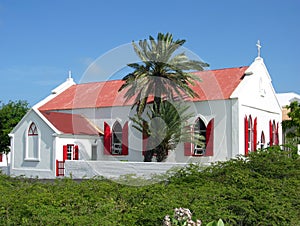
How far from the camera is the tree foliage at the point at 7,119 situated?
39.8m

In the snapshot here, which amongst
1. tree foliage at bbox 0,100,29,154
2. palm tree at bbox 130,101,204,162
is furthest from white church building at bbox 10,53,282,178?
tree foliage at bbox 0,100,29,154

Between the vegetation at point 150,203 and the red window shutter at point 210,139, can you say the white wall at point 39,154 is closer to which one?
the red window shutter at point 210,139

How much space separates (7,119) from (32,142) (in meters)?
12.7

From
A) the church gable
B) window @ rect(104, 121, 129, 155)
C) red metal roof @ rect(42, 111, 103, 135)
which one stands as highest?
the church gable

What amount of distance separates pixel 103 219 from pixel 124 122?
2183 cm

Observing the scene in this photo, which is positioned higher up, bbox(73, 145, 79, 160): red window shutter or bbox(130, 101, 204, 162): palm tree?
bbox(130, 101, 204, 162): palm tree

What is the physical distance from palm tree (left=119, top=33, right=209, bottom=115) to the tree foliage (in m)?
18.1

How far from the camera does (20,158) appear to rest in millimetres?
29828

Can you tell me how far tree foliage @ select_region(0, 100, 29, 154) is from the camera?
39.8m

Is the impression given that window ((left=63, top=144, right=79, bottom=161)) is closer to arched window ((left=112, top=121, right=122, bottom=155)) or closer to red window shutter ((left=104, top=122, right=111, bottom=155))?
red window shutter ((left=104, top=122, right=111, bottom=155))

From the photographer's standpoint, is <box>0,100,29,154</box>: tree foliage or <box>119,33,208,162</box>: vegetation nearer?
<box>119,33,208,162</box>: vegetation

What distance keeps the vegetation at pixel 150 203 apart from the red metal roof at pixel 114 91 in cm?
1555

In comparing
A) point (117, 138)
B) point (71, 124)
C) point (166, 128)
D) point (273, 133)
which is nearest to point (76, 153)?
point (71, 124)

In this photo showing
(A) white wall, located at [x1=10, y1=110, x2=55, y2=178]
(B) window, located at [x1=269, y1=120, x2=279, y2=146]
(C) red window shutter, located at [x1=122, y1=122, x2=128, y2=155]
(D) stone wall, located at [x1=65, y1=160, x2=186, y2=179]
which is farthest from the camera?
(B) window, located at [x1=269, y1=120, x2=279, y2=146]
